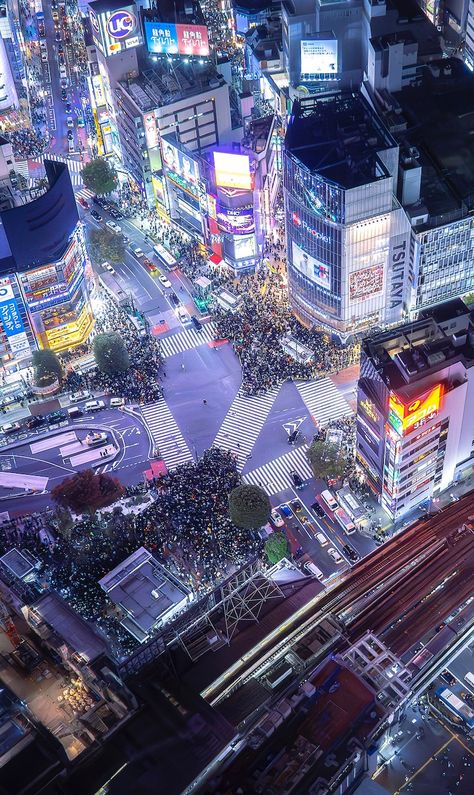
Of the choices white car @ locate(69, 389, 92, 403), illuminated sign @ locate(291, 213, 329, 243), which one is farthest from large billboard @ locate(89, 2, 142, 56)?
white car @ locate(69, 389, 92, 403)

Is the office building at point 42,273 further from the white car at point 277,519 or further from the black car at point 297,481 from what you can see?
the white car at point 277,519

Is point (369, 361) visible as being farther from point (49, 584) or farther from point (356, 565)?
point (49, 584)

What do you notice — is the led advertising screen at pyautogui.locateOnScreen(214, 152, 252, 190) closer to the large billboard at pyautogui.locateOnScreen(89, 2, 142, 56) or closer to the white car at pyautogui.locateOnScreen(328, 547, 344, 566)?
the large billboard at pyautogui.locateOnScreen(89, 2, 142, 56)

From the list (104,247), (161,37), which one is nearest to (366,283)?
(104,247)

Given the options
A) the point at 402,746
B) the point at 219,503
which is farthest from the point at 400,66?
the point at 402,746

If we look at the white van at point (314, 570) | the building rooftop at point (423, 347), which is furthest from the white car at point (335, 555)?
the building rooftop at point (423, 347)

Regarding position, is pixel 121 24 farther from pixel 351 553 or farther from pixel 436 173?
pixel 351 553
